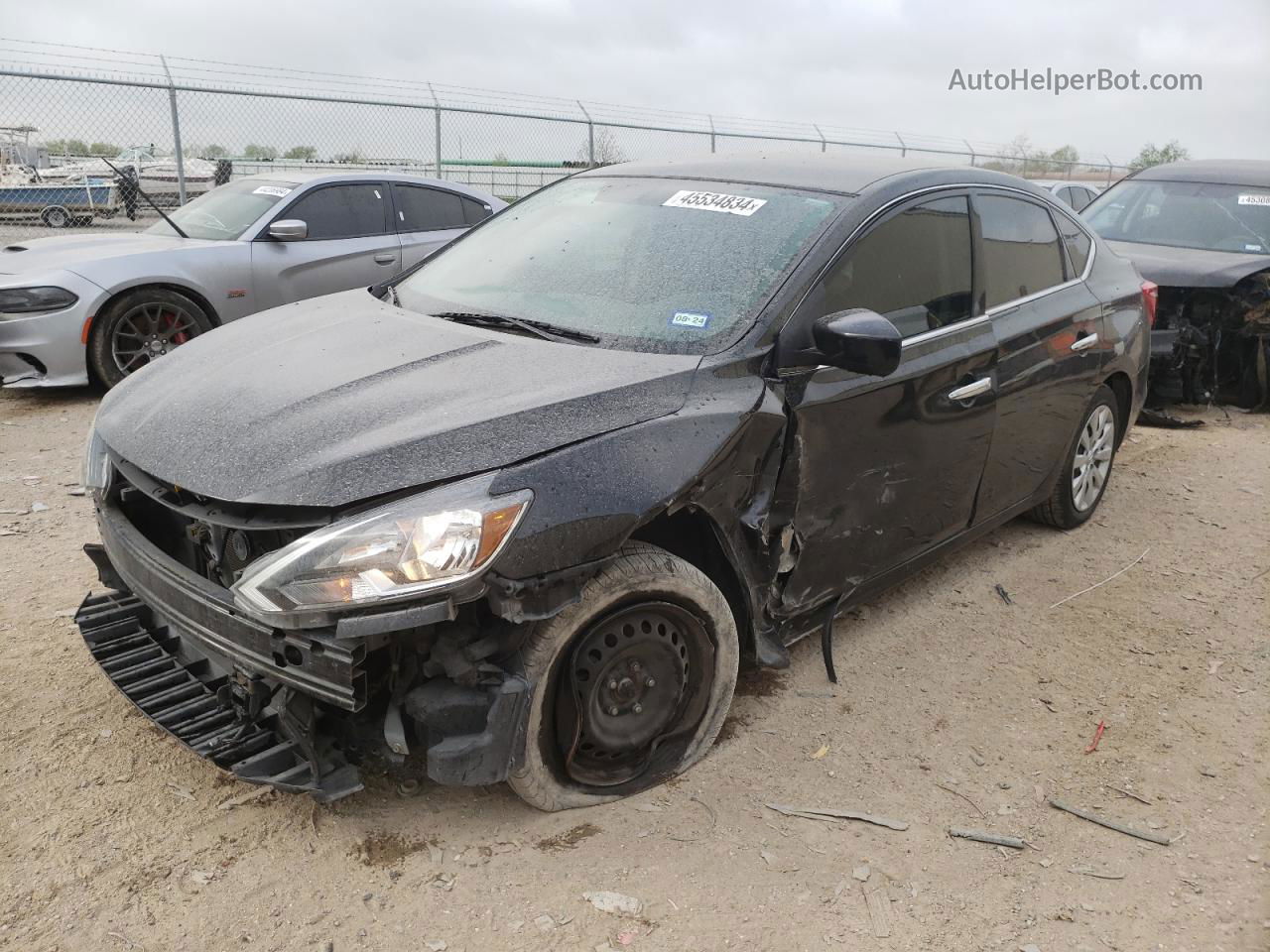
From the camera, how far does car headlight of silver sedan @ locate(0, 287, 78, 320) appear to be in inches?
250

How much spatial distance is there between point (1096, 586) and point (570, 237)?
2771 millimetres

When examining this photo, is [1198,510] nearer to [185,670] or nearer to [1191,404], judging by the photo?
[1191,404]

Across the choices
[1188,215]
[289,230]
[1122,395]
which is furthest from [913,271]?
[1188,215]

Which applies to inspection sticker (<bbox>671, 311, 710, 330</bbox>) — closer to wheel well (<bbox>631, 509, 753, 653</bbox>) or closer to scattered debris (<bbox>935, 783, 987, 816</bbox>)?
wheel well (<bbox>631, 509, 753, 653</bbox>)

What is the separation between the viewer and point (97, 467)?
9.86 ft

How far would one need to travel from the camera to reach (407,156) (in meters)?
12.5

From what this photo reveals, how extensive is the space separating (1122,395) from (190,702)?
4366 mm

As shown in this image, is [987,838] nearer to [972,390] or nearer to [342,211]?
[972,390]

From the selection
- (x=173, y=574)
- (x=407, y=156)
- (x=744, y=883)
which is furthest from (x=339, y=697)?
(x=407, y=156)

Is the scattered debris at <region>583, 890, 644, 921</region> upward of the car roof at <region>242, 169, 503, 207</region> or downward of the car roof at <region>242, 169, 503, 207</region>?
Result: downward

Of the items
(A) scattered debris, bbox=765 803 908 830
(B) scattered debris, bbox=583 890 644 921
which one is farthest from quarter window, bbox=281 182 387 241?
(B) scattered debris, bbox=583 890 644 921

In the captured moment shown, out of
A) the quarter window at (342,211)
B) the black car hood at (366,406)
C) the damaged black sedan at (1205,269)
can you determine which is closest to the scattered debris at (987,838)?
the black car hood at (366,406)

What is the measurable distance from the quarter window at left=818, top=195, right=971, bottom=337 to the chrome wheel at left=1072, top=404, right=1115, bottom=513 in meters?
1.43

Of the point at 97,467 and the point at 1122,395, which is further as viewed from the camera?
the point at 1122,395
